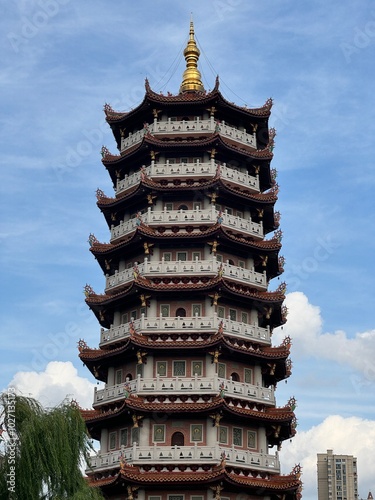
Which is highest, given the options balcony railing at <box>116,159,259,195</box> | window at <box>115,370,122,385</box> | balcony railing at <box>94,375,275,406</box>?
balcony railing at <box>116,159,259,195</box>

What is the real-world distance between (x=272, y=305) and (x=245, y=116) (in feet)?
39.2

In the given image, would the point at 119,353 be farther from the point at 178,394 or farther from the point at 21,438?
the point at 21,438

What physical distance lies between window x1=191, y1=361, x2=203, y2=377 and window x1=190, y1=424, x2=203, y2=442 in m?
2.62

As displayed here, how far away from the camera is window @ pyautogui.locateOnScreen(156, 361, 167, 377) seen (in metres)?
41.7

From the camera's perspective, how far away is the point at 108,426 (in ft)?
138

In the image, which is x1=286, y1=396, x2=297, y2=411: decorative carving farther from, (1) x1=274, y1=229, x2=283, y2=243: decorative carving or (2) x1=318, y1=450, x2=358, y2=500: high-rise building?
(2) x1=318, y1=450, x2=358, y2=500: high-rise building

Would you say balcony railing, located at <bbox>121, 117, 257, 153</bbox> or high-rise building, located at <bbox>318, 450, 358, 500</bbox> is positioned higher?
balcony railing, located at <bbox>121, 117, 257, 153</bbox>

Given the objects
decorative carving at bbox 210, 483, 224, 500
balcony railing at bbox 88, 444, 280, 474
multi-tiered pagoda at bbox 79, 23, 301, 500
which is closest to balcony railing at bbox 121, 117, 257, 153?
multi-tiered pagoda at bbox 79, 23, 301, 500

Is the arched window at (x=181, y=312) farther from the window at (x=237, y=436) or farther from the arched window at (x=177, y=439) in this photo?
the window at (x=237, y=436)

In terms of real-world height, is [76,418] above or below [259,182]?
below

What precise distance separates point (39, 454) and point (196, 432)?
14.2 metres

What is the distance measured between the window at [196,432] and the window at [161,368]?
10.2 ft

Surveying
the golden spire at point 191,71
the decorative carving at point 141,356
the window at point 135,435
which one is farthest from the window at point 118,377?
the golden spire at point 191,71

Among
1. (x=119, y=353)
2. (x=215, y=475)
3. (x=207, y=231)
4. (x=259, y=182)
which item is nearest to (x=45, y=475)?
(x=215, y=475)
